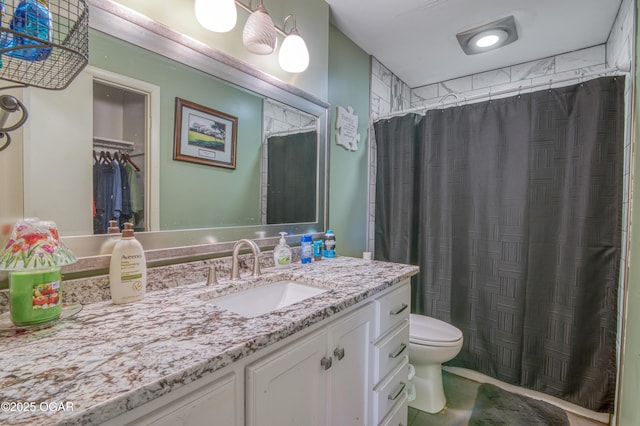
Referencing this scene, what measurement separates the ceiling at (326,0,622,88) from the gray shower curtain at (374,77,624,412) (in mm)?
503

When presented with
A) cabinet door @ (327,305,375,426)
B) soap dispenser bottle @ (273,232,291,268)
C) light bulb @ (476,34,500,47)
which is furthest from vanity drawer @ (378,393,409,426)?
light bulb @ (476,34,500,47)

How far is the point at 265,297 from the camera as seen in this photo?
120 cm

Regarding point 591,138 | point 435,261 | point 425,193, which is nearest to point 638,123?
point 591,138

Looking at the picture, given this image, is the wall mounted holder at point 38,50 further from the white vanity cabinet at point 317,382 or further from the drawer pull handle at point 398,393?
the drawer pull handle at point 398,393

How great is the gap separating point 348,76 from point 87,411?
6.85 feet

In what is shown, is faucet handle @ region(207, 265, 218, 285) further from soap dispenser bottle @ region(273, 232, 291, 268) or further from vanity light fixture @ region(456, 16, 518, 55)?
vanity light fixture @ region(456, 16, 518, 55)

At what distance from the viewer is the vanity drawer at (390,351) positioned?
3.80ft

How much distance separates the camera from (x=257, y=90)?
1.37 meters

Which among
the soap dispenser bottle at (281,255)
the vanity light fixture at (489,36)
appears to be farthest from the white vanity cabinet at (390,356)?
the vanity light fixture at (489,36)

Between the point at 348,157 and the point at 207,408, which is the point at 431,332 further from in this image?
the point at 207,408

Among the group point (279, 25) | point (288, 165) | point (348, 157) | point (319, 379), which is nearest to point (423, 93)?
point (348, 157)

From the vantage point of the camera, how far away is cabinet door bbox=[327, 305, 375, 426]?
0.94 m

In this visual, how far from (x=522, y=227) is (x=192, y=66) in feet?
6.35

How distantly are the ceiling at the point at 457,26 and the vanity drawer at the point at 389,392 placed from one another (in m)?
1.95
